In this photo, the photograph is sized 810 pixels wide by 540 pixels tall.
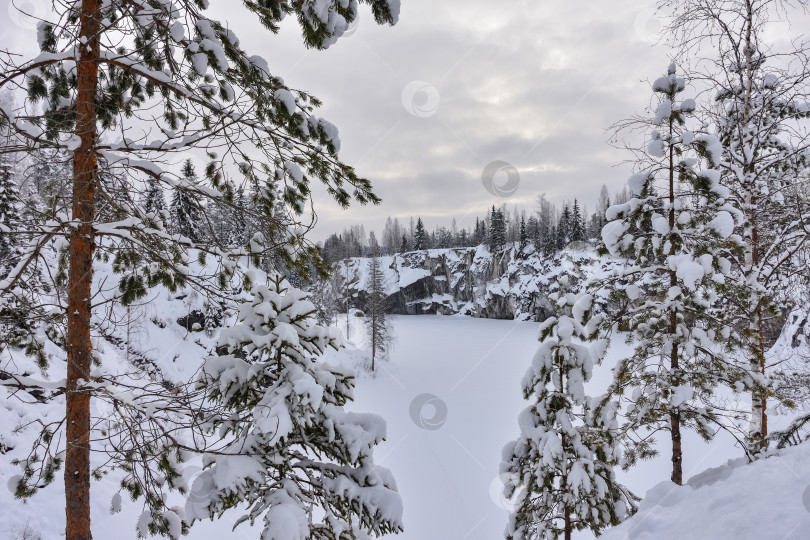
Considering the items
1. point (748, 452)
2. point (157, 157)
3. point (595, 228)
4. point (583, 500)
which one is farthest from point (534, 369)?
point (595, 228)

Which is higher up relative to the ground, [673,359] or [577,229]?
[577,229]

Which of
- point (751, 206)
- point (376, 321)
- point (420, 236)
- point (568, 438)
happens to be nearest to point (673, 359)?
point (568, 438)

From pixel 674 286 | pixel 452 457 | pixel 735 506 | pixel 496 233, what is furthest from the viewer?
pixel 496 233

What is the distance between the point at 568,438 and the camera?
227 inches

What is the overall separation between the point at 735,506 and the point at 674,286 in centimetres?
296

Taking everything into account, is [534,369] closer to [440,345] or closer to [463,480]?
[463,480]

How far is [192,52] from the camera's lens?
2.85m

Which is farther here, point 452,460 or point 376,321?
point 376,321

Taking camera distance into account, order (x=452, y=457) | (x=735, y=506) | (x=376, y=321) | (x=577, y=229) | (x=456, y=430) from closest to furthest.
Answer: (x=735, y=506)
(x=452, y=457)
(x=456, y=430)
(x=376, y=321)
(x=577, y=229)

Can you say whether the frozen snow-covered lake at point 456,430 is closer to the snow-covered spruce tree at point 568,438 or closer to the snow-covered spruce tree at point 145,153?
the snow-covered spruce tree at point 568,438

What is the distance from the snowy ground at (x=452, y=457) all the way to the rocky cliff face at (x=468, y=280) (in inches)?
501

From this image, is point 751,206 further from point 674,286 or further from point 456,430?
point 456,430

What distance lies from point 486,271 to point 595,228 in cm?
2078

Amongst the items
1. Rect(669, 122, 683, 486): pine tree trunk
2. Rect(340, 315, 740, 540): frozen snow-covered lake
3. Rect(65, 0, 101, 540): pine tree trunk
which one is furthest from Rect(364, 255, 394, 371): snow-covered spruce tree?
Rect(65, 0, 101, 540): pine tree trunk
